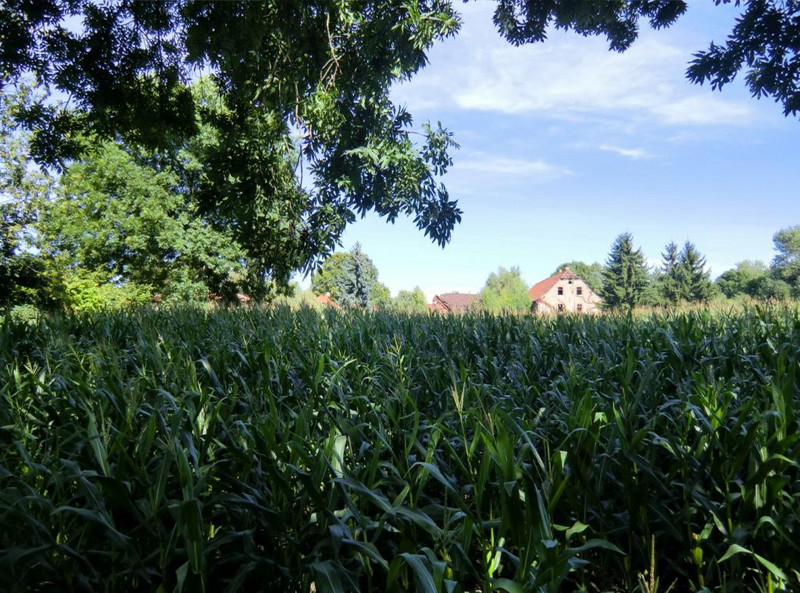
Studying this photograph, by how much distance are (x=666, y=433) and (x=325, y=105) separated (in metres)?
7.49

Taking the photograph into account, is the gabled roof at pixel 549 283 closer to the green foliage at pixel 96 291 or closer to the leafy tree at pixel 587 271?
the leafy tree at pixel 587 271

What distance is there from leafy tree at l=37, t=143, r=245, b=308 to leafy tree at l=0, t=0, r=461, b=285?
55.0 feet

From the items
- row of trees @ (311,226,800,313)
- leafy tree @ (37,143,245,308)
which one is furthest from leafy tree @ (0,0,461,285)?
row of trees @ (311,226,800,313)

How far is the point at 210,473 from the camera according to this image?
1.72 metres

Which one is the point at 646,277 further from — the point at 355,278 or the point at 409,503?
the point at 409,503

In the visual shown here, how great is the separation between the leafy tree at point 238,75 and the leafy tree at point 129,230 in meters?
16.8

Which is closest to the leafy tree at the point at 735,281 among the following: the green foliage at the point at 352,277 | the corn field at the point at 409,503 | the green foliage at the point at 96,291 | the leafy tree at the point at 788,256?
the leafy tree at the point at 788,256

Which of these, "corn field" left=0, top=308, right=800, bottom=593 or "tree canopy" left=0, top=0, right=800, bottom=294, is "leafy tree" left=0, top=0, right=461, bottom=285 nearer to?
"tree canopy" left=0, top=0, right=800, bottom=294

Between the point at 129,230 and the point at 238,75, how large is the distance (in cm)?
2172

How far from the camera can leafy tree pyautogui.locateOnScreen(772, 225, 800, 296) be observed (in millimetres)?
60125

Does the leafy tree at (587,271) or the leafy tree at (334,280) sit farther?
the leafy tree at (587,271)

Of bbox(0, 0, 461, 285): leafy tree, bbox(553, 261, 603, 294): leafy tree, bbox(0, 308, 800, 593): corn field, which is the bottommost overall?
bbox(0, 308, 800, 593): corn field

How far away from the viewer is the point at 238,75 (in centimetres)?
798

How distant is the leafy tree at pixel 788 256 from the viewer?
60125 millimetres
